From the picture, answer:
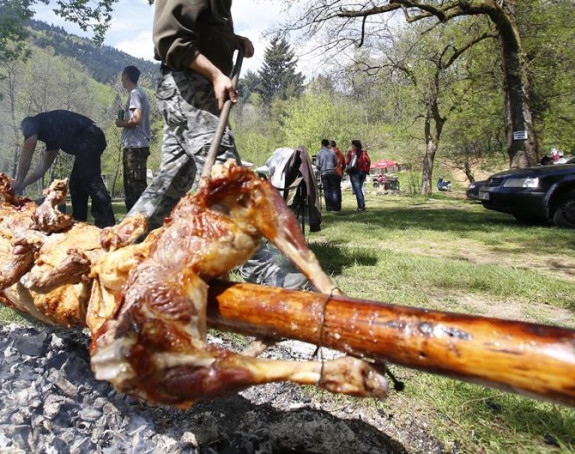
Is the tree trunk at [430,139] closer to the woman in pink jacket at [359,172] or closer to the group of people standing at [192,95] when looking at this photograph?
the woman in pink jacket at [359,172]

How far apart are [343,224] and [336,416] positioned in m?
7.11

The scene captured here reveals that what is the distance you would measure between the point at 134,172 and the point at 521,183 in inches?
278

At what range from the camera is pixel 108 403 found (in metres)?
2.01

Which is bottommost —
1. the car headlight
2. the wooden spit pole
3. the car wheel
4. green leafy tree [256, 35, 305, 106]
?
the car wheel

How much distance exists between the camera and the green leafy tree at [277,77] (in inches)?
2662

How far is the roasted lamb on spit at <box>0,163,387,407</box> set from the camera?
113cm

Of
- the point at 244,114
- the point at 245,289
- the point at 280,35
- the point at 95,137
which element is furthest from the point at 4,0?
the point at 244,114

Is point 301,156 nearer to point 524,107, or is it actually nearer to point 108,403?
point 108,403

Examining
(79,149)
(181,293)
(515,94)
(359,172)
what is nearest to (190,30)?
(181,293)

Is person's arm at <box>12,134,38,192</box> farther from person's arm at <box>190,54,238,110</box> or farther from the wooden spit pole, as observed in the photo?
the wooden spit pole

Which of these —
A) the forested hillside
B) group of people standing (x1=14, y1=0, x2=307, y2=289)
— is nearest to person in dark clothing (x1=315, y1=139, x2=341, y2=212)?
group of people standing (x1=14, y1=0, x2=307, y2=289)

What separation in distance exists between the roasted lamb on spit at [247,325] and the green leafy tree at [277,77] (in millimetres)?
68985

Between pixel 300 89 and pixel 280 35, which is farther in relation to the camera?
pixel 300 89

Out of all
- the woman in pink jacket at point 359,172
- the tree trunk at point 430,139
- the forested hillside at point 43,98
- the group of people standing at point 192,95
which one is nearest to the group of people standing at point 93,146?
the group of people standing at point 192,95
